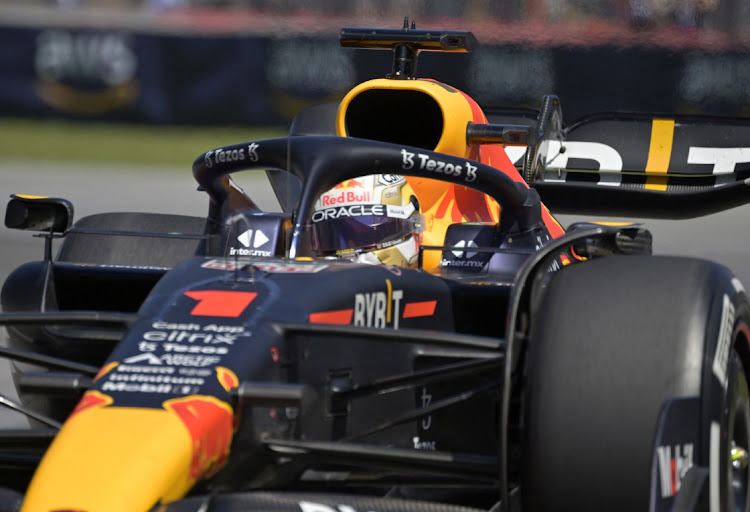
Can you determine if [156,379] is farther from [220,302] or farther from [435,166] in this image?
[435,166]

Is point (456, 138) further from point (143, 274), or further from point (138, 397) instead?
point (138, 397)

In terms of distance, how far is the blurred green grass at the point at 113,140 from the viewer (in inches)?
595

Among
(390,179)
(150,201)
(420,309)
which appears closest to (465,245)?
(390,179)

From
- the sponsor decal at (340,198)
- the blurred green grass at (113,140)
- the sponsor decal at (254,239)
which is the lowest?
the blurred green grass at (113,140)

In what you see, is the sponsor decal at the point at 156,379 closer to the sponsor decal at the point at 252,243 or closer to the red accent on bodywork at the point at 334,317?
the red accent on bodywork at the point at 334,317

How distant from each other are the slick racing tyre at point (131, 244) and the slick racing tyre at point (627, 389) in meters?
2.21

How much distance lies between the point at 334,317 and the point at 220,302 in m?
0.29

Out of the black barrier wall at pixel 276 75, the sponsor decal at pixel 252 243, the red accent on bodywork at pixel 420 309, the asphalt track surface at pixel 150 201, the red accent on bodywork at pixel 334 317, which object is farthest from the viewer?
the black barrier wall at pixel 276 75

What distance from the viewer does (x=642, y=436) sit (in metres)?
2.64

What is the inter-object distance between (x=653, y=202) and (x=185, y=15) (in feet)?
36.6

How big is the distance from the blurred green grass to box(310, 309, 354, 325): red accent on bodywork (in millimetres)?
11708

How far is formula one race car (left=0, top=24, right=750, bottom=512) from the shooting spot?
103 inches

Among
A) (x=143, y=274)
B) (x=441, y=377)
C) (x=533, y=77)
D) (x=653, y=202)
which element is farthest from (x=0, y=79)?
(x=441, y=377)

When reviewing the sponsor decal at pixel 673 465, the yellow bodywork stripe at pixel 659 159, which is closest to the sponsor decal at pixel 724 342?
the sponsor decal at pixel 673 465
